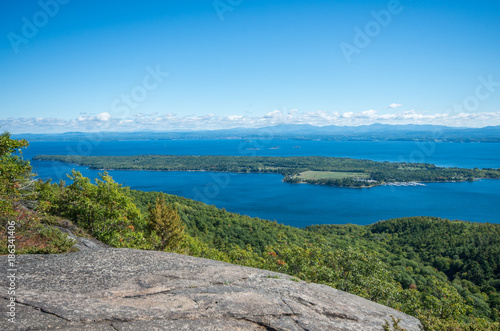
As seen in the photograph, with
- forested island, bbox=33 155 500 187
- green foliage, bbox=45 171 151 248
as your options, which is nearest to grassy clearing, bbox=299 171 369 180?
forested island, bbox=33 155 500 187

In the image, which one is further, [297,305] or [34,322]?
[297,305]

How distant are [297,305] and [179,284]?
3492 mm

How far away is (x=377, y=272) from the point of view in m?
17.4

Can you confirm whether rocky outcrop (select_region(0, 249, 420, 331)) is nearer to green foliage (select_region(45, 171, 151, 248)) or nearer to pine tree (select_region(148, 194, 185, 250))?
green foliage (select_region(45, 171, 151, 248))

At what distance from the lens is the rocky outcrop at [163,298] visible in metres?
6.58

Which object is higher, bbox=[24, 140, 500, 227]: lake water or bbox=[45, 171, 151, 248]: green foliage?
bbox=[45, 171, 151, 248]: green foliage

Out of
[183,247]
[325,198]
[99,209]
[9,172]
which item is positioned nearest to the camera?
[9,172]

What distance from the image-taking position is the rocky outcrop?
6582 mm

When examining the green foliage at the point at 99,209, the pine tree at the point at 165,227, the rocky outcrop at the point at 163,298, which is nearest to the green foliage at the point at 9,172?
the rocky outcrop at the point at 163,298

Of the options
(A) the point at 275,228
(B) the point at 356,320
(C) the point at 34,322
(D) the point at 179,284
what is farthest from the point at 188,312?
(A) the point at 275,228

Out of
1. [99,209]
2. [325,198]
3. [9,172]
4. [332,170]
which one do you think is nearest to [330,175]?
[332,170]

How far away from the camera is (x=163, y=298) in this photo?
7766mm

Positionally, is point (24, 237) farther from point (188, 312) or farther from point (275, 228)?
point (275, 228)

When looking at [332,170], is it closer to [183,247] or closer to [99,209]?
[183,247]
